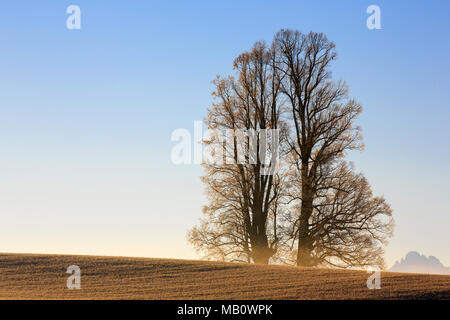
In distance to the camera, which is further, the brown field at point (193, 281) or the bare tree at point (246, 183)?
the bare tree at point (246, 183)

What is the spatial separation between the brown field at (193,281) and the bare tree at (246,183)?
22.0ft

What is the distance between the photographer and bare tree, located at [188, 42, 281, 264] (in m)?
31.9

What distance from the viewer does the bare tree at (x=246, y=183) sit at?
31.9 metres

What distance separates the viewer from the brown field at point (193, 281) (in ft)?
59.7

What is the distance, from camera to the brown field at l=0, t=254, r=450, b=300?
59.7ft

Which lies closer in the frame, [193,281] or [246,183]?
[193,281]

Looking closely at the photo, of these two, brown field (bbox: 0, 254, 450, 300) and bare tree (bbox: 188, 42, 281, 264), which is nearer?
brown field (bbox: 0, 254, 450, 300)

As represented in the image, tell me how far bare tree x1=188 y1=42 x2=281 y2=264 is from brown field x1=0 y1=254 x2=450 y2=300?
6.70 metres

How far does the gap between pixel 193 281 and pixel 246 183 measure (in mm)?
11797

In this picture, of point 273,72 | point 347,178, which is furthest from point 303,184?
point 273,72

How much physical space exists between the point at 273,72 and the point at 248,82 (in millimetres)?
1479

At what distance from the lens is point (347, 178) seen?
31359 millimetres

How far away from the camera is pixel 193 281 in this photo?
21.0 metres
